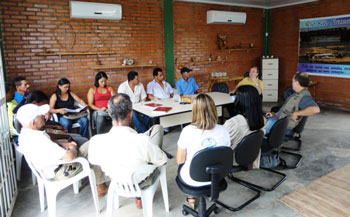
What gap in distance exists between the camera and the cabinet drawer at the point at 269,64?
26.4 ft

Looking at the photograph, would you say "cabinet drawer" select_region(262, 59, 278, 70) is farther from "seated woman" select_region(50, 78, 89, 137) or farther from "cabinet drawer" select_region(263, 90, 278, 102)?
"seated woman" select_region(50, 78, 89, 137)

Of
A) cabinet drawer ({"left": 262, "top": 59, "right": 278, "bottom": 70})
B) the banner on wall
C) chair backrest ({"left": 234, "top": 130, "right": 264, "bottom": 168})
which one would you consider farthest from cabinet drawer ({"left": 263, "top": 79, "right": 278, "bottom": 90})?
chair backrest ({"left": 234, "top": 130, "right": 264, "bottom": 168})

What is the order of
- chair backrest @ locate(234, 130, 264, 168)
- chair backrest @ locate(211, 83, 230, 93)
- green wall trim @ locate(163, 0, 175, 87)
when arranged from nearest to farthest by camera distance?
1. chair backrest @ locate(234, 130, 264, 168)
2. chair backrest @ locate(211, 83, 230, 93)
3. green wall trim @ locate(163, 0, 175, 87)

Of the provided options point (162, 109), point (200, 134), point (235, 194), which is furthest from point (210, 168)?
point (162, 109)

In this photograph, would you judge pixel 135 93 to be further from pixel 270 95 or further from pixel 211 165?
pixel 270 95

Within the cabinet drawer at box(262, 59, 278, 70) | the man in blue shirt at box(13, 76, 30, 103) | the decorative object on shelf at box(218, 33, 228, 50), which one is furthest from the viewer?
the cabinet drawer at box(262, 59, 278, 70)

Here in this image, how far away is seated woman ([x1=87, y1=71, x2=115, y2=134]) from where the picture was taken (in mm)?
4695

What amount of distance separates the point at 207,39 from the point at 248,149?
5.41m

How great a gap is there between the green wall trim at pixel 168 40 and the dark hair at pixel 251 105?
4234 millimetres

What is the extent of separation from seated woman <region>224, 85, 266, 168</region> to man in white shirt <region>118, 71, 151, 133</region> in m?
2.24

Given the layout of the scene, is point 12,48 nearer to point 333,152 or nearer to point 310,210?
point 310,210

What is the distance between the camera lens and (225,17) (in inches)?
282

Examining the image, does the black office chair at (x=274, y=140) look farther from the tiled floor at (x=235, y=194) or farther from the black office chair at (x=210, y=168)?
the black office chair at (x=210, y=168)

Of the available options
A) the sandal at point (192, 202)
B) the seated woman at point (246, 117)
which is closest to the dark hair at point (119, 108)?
the seated woman at point (246, 117)
